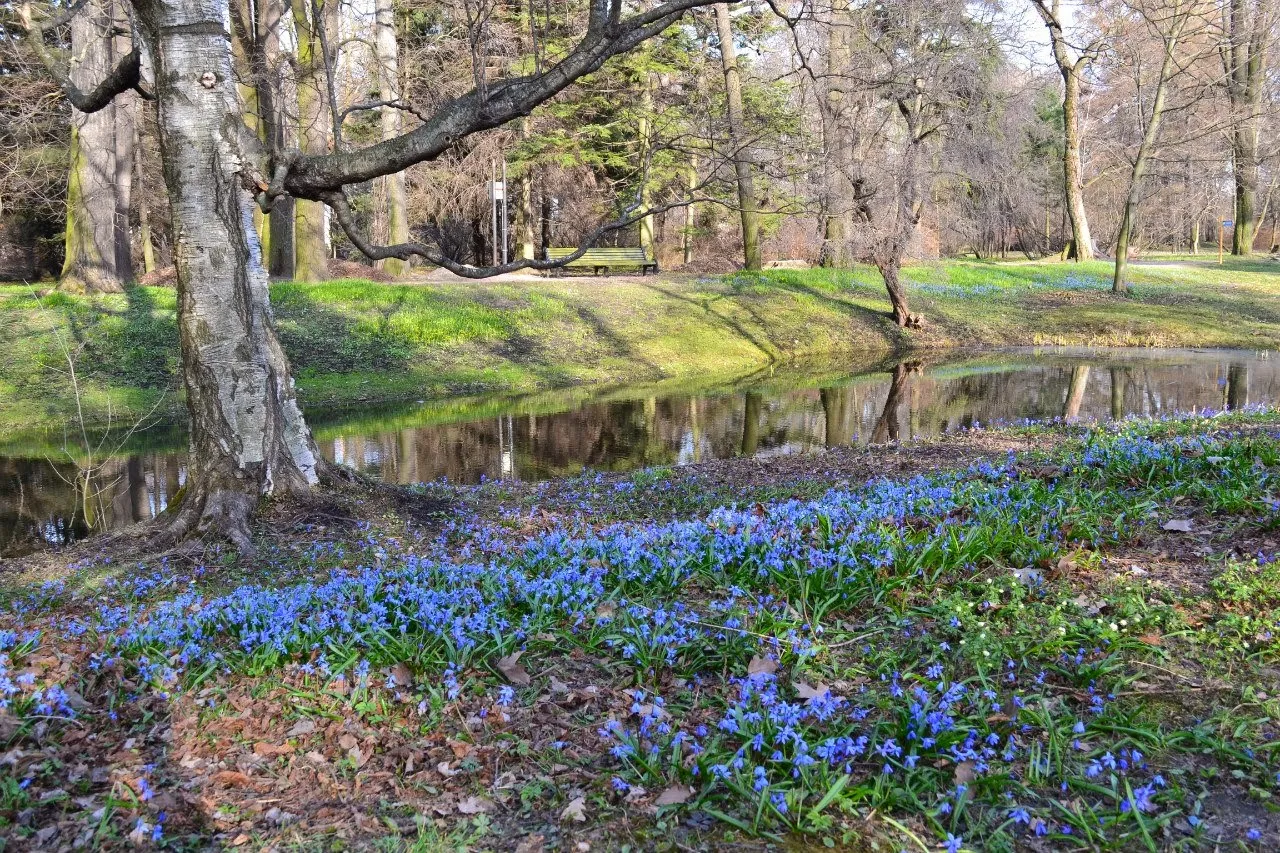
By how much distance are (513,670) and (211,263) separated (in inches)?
152

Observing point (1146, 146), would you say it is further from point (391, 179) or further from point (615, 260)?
point (391, 179)

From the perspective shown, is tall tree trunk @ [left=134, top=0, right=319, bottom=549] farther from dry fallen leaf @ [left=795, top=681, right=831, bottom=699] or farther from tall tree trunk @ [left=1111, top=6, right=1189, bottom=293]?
tall tree trunk @ [left=1111, top=6, right=1189, bottom=293]

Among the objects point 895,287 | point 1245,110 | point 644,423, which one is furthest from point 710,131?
point 1245,110

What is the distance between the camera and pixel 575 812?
9.45 feet

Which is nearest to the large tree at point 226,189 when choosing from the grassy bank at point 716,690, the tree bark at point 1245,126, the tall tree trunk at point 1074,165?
the grassy bank at point 716,690

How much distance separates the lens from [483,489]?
8906 mm

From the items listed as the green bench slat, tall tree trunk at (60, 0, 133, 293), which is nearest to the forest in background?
→ tall tree trunk at (60, 0, 133, 293)

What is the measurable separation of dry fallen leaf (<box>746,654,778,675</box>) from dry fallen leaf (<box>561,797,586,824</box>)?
87cm

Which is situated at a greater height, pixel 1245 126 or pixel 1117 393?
pixel 1245 126

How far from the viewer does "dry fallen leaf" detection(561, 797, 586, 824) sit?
2.87 metres

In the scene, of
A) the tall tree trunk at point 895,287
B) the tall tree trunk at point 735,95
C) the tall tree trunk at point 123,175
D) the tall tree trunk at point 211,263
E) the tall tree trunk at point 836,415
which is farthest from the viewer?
the tall tree trunk at point 735,95

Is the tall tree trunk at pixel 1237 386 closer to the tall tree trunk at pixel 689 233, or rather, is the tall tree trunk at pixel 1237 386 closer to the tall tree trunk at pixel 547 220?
the tall tree trunk at pixel 689 233

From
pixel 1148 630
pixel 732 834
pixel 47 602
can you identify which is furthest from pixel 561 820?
pixel 47 602

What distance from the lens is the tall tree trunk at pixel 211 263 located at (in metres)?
6.04
